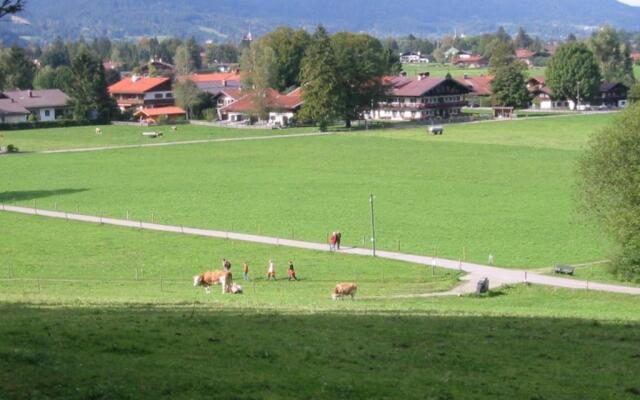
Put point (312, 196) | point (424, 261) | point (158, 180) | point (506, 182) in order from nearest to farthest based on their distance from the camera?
1. point (424, 261)
2. point (312, 196)
3. point (506, 182)
4. point (158, 180)

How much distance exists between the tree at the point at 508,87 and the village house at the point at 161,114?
50.5m

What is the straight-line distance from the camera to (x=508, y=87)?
154 metres

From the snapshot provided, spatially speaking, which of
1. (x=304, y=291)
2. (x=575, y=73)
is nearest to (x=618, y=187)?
(x=304, y=291)

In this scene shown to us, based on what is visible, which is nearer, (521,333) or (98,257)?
(521,333)

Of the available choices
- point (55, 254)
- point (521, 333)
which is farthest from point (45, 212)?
point (521, 333)

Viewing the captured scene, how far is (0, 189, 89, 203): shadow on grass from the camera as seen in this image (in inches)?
2587

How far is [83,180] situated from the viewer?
7756 cm

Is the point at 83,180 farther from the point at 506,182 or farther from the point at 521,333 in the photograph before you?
the point at 521,333

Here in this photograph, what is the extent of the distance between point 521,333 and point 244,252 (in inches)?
899

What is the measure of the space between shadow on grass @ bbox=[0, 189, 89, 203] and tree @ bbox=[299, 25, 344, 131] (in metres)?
59.6

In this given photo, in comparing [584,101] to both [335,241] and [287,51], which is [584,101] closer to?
[287,51]

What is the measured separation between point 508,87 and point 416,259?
11652cm

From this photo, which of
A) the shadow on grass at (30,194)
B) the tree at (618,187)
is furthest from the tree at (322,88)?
the tree at (618,187)

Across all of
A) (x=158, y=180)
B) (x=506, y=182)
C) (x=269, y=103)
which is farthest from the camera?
(x=269, y=103)
